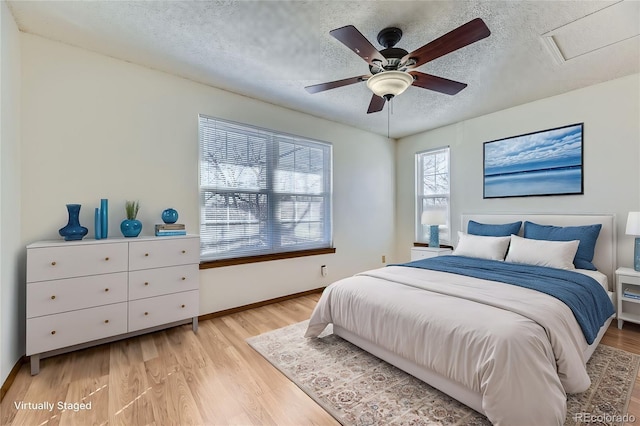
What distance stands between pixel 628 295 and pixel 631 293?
6 cm

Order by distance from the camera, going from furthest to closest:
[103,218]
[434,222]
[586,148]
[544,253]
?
[434,222], [586,148], [544,253], [103,218]

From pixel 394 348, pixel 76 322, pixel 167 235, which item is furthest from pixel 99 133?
pixel 394 348

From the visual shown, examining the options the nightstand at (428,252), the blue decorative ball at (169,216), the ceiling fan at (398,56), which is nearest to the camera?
the ceiling fan at (398,56)

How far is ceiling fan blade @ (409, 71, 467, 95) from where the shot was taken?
2055 mm

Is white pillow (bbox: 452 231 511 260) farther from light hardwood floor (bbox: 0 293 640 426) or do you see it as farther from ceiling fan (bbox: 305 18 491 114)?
ceiling fan (bbox: 305 18 491 114)

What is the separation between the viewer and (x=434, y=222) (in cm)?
405

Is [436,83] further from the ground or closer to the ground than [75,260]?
further from the ground

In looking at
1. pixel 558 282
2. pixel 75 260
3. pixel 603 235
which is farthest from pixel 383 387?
pixel 603 235

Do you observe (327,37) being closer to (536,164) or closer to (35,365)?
(536,164)

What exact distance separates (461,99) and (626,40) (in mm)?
1362

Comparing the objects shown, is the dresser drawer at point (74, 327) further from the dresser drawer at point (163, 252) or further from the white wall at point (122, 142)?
the white wall at point (122, 142)

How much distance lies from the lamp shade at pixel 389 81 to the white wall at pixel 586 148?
2.47m

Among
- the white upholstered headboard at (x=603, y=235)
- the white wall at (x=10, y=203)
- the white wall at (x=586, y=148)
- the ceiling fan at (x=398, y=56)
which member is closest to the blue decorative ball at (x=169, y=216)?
the white wall at (x=10, y=203)

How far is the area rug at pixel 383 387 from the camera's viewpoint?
1.58 m
